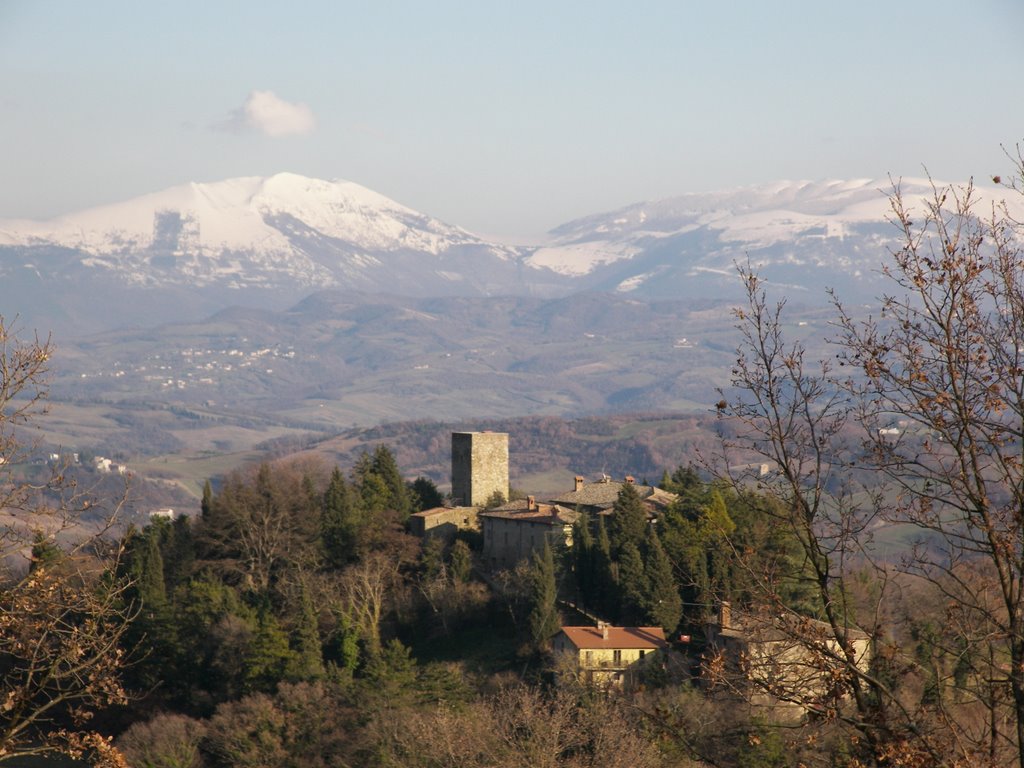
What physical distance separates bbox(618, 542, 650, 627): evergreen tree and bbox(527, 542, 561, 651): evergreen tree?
7.94 ft

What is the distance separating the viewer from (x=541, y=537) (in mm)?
55250

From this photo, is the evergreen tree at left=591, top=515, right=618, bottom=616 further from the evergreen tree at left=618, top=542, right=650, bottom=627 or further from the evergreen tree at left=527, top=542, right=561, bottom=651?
the evergreen tree at left=527, top=542, right=561, bottom=651

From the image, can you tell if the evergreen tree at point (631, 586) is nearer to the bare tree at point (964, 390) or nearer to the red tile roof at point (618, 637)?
the red tile roof at point (618, 637)

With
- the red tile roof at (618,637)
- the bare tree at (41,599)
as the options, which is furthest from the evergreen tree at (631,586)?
the bare tree at (41,599)

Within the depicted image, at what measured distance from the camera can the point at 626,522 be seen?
170 ft

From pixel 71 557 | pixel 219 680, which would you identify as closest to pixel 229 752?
pixel 219 680

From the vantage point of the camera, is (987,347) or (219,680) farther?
(219,680)

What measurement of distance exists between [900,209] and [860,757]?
468 centimetres

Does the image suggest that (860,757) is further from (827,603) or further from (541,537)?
(541,537)

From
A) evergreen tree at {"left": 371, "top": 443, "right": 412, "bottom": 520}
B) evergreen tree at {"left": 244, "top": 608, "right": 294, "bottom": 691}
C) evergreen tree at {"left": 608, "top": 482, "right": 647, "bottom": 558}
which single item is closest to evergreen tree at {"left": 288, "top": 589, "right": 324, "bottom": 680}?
evergreen tree at {"left": 244, "top": 608, "right": 294, "bottom": 691}

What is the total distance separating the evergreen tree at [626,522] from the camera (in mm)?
51281

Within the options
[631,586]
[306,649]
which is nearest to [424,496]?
[306,649]

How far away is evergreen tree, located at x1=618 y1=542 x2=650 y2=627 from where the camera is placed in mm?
49406

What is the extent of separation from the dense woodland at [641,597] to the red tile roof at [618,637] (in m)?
0.77
